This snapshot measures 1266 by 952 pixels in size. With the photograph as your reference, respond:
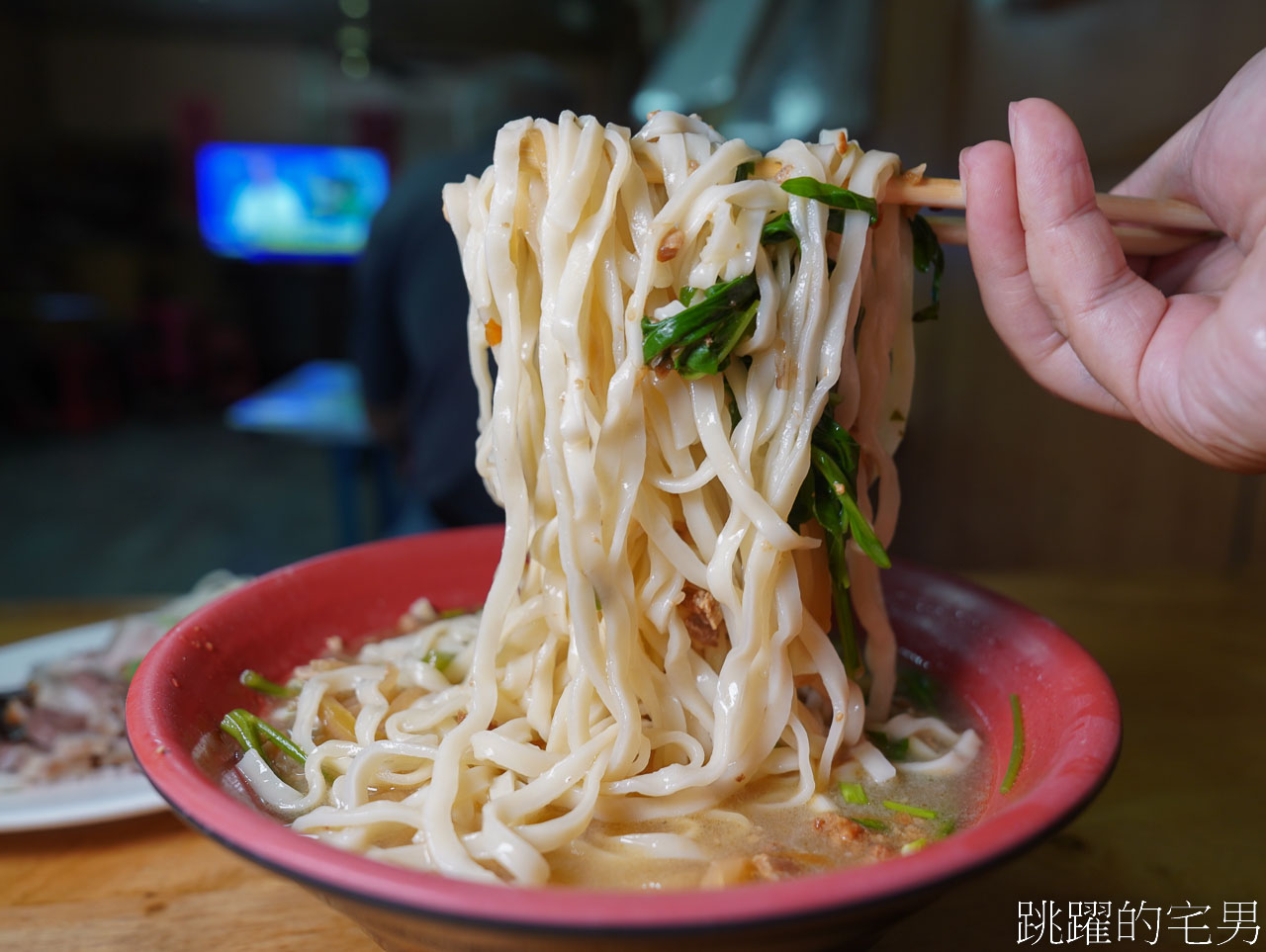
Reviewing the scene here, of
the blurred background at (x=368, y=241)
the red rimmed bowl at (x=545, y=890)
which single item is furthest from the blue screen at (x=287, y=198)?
the red rimmed bowl at (x=545, y=890)

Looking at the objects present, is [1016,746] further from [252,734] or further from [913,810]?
[252,734]

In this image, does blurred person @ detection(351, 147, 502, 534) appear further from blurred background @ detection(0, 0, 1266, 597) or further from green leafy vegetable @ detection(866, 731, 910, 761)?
green leafy vegetable @ detection(866, 731, 910, 761)

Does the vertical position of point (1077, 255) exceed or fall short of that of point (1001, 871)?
it exceeds it

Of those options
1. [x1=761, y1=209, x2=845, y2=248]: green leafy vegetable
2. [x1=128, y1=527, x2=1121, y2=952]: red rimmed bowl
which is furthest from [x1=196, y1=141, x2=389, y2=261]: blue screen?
[x1=761, y1=209, x2=845, y2=248]: green leafy vegetable

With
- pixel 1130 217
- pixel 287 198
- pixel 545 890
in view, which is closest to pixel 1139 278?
pixel 1130 217

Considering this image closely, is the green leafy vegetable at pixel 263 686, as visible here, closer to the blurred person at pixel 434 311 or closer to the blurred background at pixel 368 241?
the blurred person at pixel 434 311

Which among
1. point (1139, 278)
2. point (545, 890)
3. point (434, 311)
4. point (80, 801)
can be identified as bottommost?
point (80, 801)
